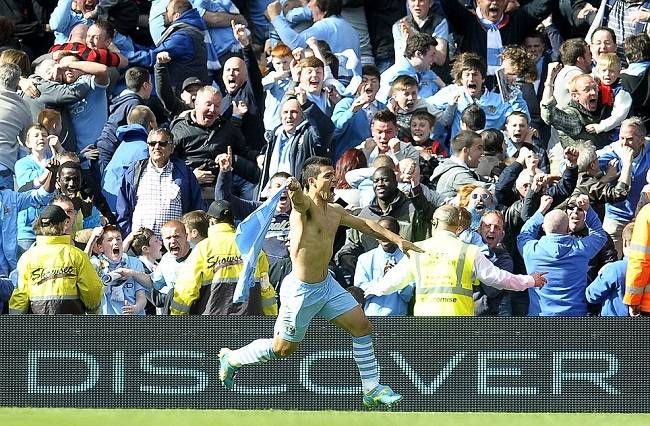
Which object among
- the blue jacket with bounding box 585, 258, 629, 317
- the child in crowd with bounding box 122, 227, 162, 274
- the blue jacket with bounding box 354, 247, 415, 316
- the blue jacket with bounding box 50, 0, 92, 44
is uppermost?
the blue jacket with bounding box 50, 0, 92, 44

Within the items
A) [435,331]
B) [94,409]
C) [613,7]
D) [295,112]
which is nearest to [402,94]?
[295,112]

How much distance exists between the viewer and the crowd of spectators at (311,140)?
1131cm

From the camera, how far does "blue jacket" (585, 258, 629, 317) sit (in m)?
11.2

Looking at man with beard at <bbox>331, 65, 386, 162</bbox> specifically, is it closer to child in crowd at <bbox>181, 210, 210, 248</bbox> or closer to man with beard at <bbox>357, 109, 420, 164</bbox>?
man with beard at <bbox>357, 109, 420, 164</bbox>

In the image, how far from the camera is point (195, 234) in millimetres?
11383

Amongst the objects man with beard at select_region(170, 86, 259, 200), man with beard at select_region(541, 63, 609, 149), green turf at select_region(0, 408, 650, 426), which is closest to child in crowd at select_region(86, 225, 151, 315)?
green turf at select_region(0, 408, 650, 426)

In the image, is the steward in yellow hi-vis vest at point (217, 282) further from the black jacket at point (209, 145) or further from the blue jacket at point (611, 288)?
the blue jacket at point (611, 288)

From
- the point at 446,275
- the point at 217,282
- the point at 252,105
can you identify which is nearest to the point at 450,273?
the point at 446,275

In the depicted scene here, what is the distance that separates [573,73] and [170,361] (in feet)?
15.9

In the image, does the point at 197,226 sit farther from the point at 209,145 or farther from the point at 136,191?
the point at 209,145

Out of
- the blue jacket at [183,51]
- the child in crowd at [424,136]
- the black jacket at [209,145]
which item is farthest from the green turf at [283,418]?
the blue jacket at [183,51]

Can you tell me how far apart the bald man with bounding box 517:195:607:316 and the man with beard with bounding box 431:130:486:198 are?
881 millimetres

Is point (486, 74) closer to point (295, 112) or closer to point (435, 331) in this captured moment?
point (295, 112)

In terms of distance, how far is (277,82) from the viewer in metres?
13.5
